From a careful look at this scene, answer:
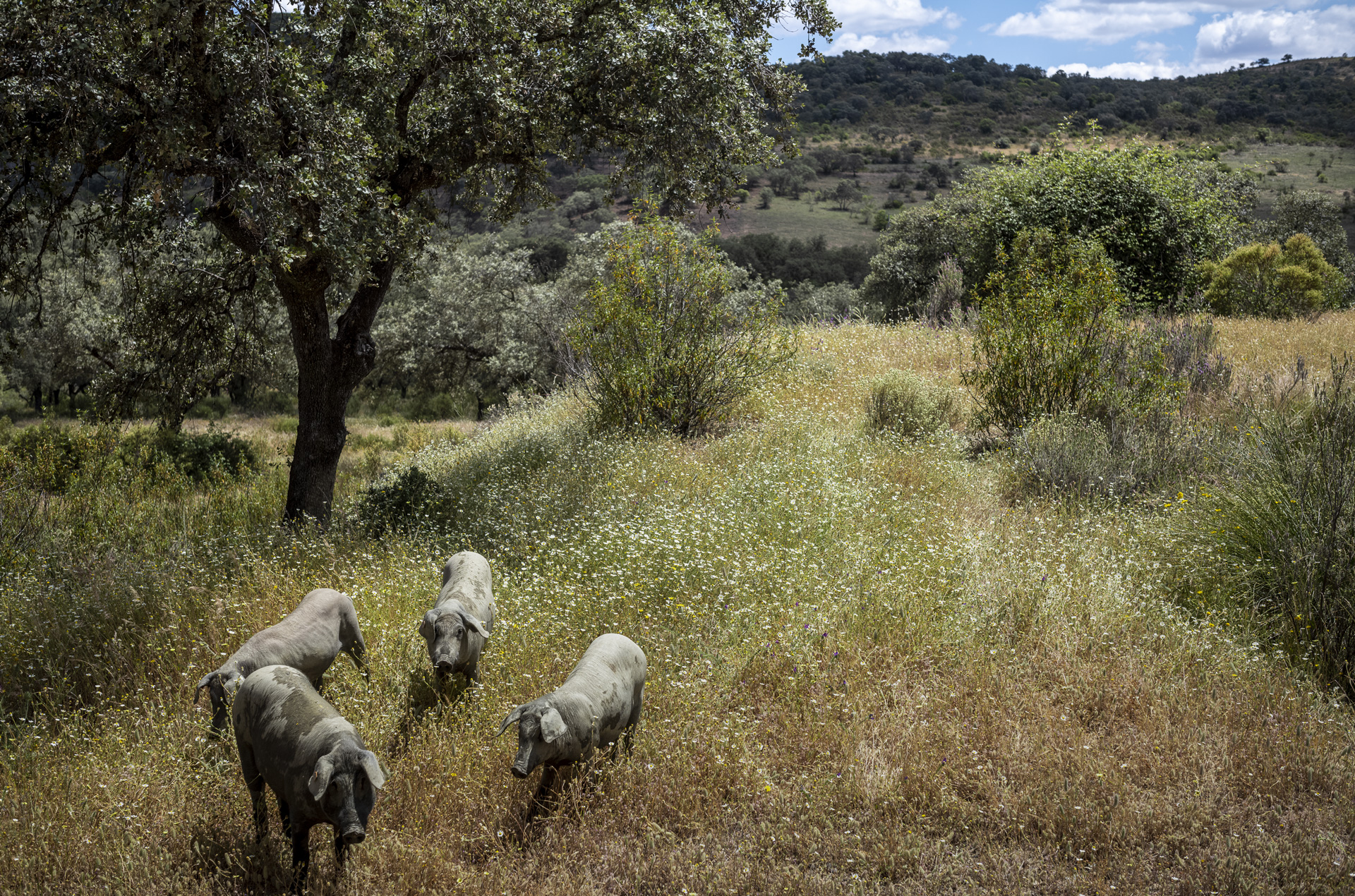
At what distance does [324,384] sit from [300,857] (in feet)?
22.6

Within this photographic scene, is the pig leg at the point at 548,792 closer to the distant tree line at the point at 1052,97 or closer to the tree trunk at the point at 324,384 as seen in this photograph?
the tree trunk at the point at 324,384

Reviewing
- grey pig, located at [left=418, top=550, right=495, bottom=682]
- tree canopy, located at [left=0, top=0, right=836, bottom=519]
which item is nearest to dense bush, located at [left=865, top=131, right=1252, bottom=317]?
tree canopy, located at [left=0, top=0, right=836, bottom=519]

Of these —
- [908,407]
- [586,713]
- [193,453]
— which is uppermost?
[908,407]

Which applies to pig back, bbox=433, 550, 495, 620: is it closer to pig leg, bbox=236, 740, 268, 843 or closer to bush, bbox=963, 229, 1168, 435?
pig leg, bbox=236, 740, 268, 843

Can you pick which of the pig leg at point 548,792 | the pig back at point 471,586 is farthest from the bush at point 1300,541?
the pig back at point 471,586

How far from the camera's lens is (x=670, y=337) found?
436 inches

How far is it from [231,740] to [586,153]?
835 cm

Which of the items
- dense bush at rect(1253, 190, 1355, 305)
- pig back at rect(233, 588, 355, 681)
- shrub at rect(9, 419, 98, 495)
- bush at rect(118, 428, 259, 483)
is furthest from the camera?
dense bush at rect(1253, 190, 1355, 305)

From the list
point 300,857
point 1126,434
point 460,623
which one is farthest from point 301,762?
point 1126,434

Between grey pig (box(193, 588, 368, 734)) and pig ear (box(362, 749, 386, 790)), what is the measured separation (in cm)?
122

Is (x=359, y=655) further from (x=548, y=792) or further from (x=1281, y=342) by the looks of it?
(x=1281, y=342)

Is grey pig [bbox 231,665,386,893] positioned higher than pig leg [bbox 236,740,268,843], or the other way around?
grey pig [bbox 231,665,386,893]

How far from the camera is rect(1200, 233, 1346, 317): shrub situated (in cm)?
1864

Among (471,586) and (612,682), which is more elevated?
(471,586)
